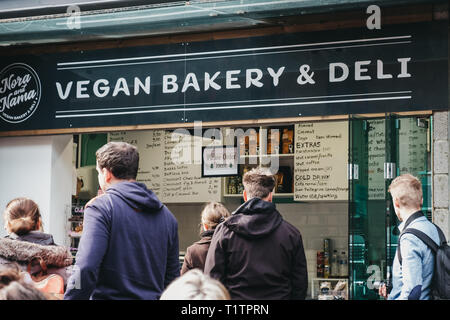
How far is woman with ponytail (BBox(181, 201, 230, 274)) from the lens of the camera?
4.91m

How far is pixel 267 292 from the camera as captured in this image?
401 centimetres

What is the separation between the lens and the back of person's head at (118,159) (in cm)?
343

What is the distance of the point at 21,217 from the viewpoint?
171 inches

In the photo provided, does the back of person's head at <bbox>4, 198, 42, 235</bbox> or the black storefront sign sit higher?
the black storefront sign

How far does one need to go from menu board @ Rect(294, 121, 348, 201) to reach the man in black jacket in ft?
11.2

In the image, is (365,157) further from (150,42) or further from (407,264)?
(150,42)

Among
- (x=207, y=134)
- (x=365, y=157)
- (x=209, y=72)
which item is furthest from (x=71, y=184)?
(x=365, y=157)

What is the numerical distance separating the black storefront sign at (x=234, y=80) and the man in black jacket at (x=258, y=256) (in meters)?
1.56

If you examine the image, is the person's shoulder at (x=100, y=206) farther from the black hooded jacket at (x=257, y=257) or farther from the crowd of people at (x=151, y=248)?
the black hooded jacket at (x=257, y=257)

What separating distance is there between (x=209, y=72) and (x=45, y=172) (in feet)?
6.22

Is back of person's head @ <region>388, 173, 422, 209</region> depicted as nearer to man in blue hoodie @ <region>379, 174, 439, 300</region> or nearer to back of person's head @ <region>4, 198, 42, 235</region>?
man in blue hoodie @ <region>379, 174, 439, 300</region>

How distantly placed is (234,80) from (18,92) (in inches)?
84.5

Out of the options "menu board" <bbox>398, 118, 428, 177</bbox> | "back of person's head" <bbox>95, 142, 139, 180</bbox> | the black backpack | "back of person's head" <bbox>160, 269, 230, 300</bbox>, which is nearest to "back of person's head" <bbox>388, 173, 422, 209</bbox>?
the black backpack

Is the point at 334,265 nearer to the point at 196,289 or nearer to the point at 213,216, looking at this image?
Result: the point at 213,216
